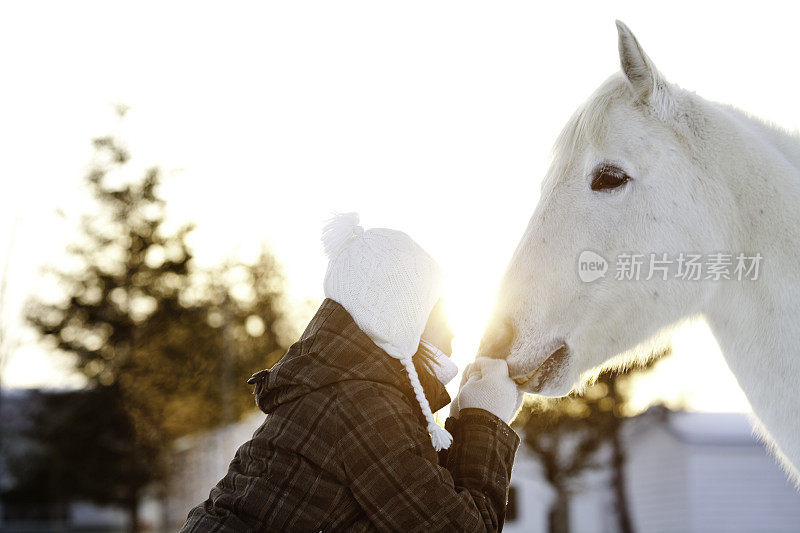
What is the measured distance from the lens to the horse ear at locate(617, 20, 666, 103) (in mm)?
2445

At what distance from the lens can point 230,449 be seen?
28484mm

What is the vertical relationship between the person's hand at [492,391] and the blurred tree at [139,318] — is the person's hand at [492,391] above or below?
below

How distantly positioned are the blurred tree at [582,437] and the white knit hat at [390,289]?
19.9 meters

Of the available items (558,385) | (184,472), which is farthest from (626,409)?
(558,385)

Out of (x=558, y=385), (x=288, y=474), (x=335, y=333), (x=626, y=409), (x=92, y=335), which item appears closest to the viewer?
(x=288, y=474)

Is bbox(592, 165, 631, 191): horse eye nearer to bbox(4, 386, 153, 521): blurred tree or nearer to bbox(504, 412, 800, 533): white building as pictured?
bbox(504, 412, 800, 533): white building

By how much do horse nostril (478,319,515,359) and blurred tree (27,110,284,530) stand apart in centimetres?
2423

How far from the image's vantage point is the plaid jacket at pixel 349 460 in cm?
218

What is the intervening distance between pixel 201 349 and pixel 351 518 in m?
27.1

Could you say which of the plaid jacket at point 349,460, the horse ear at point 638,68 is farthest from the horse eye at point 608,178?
the plaid jacket at point 349,460

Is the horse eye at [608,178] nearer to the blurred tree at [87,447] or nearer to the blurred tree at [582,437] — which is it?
the blurred tree at [582,437]

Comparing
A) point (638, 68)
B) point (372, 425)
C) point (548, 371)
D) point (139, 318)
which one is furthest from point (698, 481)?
point (372, 425)

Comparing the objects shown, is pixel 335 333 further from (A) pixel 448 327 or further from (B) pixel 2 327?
(B) pixel 2 327

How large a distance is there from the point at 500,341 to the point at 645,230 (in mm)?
609
